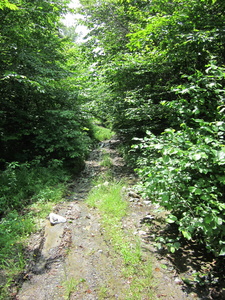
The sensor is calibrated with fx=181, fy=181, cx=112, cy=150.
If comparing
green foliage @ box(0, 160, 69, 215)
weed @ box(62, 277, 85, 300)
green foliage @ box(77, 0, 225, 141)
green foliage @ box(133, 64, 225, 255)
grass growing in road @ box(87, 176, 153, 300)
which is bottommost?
weed @ box(62, 277, 85, 300)

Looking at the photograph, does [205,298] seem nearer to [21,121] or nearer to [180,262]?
[180,262]

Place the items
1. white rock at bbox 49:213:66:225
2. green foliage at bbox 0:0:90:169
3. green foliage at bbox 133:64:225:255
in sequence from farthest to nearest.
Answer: green foliage at bbox 0:0:90:169 < white rock at bbox 49:213:66:225 < green foliage at bbox 133:64:225:255

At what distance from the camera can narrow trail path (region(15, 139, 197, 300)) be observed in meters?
2.41

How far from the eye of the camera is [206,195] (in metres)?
2.19

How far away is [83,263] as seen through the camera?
9.50 feet

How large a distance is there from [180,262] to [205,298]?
551 millimetres

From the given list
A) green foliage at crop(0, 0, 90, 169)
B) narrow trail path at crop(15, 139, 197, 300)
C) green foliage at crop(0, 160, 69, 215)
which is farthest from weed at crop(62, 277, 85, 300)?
green foliage at crop(0, 0, 90, 169)

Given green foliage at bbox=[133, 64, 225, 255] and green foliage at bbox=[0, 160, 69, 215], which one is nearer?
green foliage at bbox=[133, 64, 225, 255]

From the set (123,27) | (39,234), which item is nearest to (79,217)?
(39,234)

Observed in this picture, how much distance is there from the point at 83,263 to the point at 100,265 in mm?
277

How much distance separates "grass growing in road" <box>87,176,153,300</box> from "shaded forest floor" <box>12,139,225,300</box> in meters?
0.03

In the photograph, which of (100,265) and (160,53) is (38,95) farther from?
(100,265)

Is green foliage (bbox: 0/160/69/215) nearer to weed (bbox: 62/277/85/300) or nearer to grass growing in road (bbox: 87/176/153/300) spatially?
grass growing in road (bbox: 87/176/153/300)

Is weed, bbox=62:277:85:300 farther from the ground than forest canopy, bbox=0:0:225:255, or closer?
closer
